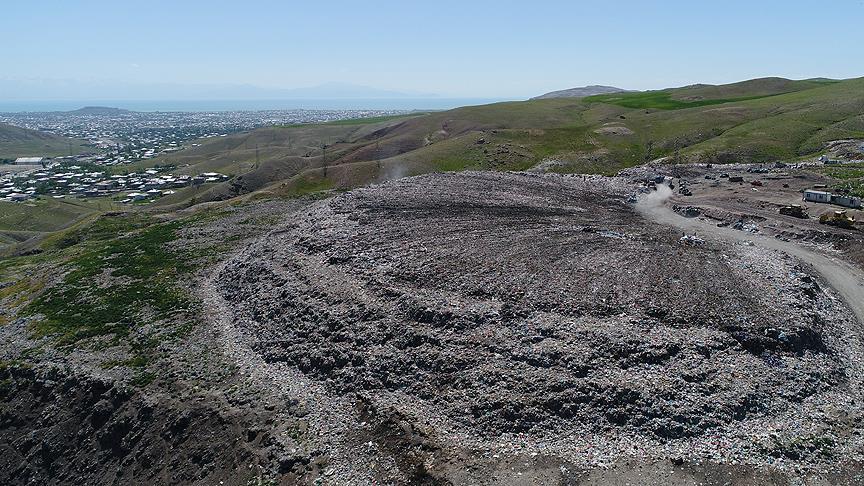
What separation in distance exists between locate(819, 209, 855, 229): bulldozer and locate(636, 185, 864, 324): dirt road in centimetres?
723

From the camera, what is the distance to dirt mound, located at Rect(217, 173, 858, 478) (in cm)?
2780

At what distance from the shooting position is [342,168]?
11031 cm

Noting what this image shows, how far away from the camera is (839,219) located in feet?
180

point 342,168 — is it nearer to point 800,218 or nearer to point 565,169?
point 565,169

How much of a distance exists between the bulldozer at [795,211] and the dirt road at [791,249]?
8536 mm

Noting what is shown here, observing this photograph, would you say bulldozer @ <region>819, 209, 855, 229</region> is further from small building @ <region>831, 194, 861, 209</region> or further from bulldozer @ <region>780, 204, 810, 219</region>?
small building @ <region>831, 194, 861, 209</region>

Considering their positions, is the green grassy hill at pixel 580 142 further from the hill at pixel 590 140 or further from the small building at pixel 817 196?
the small building at pixel 817 196

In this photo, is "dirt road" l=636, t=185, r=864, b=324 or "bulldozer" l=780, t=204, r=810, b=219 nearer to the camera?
"dirt road" l=636, t=185, r=864, b=324

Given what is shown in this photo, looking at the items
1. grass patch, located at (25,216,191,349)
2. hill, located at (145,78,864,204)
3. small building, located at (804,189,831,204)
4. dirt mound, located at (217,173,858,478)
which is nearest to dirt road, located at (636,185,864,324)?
dirt mound, located at (217,173,858,478)

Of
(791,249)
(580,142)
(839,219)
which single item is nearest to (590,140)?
(580,142)

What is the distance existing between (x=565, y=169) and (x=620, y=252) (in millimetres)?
53921

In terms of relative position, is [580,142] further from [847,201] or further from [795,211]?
[795,211]

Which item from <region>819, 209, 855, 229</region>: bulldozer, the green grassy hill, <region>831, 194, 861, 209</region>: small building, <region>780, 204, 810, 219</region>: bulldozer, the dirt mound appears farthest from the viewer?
the green grassy hill

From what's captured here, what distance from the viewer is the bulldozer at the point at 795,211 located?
58422 millimetres
